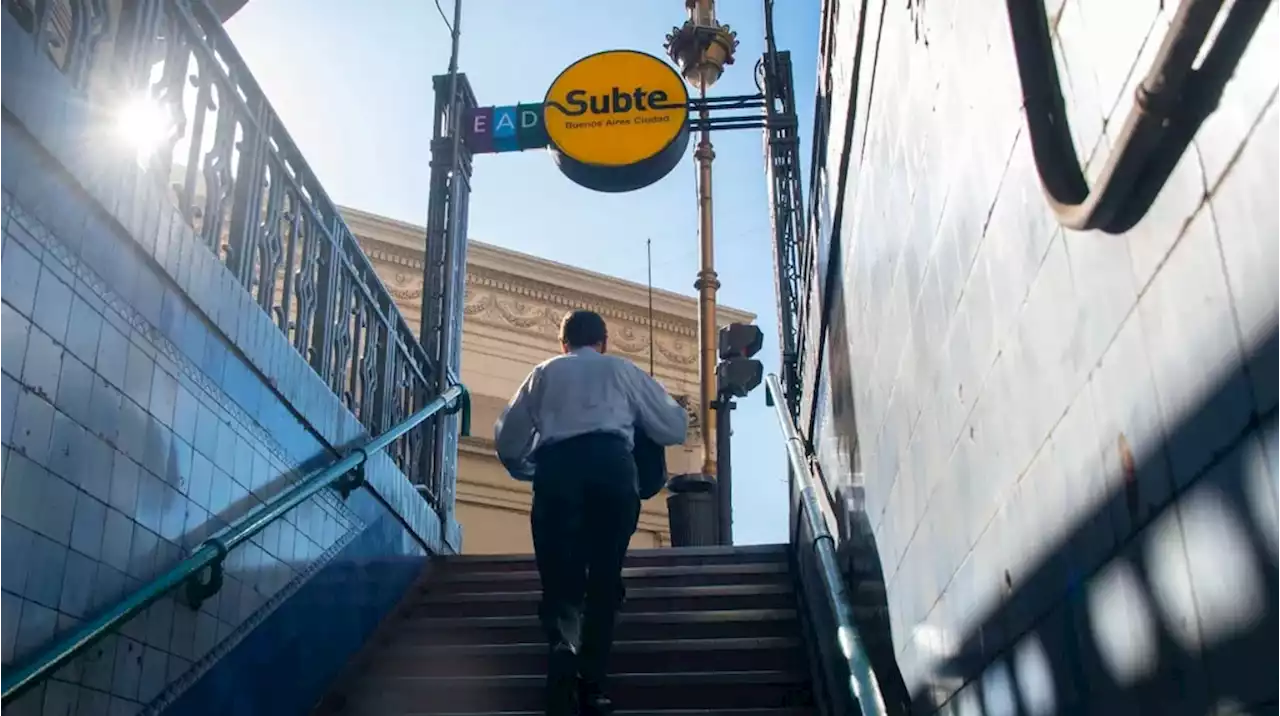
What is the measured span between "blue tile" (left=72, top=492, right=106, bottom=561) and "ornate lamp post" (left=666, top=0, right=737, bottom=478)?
919cm

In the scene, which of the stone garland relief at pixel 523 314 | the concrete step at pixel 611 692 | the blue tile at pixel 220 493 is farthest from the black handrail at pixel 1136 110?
the stone garland relief at pixel 523 314

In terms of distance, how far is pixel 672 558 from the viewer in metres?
6.52

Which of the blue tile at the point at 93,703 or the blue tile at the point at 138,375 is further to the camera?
the blue tile at the point at 138,375

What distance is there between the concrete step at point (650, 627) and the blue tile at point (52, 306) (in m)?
2.92

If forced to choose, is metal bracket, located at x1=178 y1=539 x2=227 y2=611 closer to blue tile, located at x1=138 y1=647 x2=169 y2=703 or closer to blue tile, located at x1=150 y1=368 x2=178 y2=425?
blue tile, located at x1=138 y1=647 x2=169 y2=703

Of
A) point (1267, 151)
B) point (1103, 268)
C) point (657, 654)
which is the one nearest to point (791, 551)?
point (657, 654)

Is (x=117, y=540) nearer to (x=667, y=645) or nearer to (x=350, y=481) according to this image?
(x=350, y=481)

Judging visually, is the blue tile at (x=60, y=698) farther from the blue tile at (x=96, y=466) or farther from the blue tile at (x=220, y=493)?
the blue tile at (x=220, y=493)

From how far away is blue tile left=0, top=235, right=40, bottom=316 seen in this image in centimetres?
281

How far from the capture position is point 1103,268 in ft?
5.52

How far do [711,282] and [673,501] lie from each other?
348 centimetres

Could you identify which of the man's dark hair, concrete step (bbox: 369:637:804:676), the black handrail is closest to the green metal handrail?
concrete step (bbox: 369:637:804:676)

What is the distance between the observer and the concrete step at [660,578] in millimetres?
6188

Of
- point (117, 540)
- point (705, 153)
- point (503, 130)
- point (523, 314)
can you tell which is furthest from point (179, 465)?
point (523, 314)
